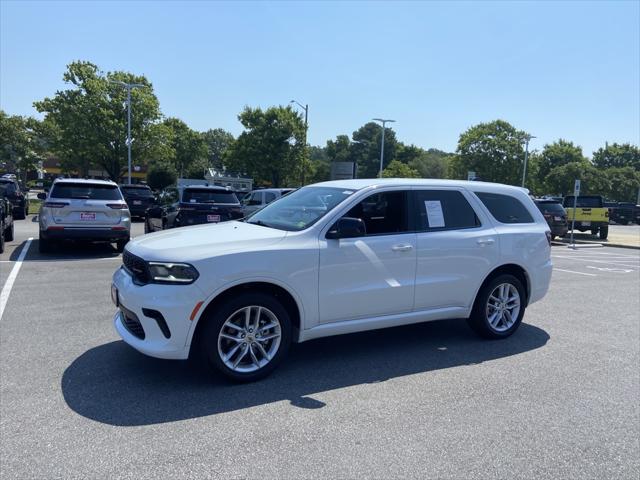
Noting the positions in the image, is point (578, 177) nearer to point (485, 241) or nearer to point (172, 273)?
point (485, 241)

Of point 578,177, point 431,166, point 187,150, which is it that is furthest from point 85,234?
point 431,166

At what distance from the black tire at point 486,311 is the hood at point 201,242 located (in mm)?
2460

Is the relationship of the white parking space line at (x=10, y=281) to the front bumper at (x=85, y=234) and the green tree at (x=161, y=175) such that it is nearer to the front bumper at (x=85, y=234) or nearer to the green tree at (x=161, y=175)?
the front bumper at (x=85, y=234)

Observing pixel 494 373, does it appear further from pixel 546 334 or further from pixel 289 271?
pixel 289 271

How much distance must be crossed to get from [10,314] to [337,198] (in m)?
4.30

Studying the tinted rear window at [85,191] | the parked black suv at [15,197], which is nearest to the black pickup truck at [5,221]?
the tinted rear window at [85,191]

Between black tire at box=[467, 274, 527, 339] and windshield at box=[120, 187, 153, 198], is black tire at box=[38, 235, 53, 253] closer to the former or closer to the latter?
black tire at box=[467, 274, 527, 339]

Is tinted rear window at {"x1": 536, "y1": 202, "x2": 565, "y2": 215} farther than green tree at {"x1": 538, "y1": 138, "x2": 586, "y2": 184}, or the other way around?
green tree at {"x1": 538, "y1": 138, "x2": 586, "y2": 184}

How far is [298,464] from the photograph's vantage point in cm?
306

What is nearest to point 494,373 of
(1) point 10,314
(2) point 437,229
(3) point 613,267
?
(2) point 437,229

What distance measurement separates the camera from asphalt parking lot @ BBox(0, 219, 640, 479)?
10.1 ft

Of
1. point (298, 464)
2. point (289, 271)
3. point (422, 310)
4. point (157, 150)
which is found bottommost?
point (298, 464)

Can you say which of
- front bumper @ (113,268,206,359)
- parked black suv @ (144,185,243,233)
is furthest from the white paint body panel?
parked black suv @ (144,185,243,233)

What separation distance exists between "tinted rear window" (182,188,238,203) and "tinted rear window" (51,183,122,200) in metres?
1.82
